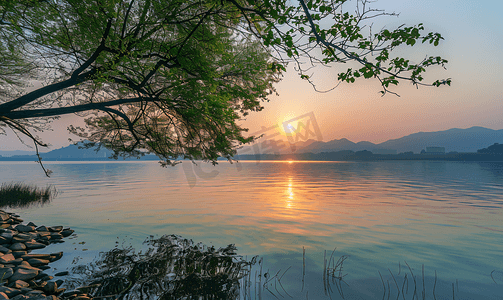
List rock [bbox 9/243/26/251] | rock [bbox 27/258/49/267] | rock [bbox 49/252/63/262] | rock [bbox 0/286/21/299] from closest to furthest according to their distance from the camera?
rock [bbox 0/286/21/299], rock [bbox 27/258/49/267], rock [bbox 49/252/63/262], rock [bbox 9/243/26/251]

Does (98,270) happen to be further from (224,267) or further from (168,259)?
(224,267)

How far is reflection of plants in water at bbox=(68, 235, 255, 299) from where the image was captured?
7.44m

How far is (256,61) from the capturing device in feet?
37.2

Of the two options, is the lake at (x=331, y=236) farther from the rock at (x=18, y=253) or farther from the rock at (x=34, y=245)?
the rock at (x=18, y=253)

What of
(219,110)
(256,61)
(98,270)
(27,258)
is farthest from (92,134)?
A: (256,61)

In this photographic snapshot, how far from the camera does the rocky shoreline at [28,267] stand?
6.45 metres

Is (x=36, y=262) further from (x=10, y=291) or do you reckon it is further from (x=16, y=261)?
A: (x=10, y=291)

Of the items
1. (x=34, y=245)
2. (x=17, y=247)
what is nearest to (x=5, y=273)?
(x=17, y=247)

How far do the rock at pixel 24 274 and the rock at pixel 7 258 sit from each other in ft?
3.44

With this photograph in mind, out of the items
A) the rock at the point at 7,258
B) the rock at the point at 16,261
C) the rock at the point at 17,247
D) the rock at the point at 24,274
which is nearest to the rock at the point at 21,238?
the rock at the point at 17,247

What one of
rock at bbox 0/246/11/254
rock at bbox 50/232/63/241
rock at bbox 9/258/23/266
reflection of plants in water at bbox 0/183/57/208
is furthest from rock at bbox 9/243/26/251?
reflection of plants in water at bbox 0/183/57/208

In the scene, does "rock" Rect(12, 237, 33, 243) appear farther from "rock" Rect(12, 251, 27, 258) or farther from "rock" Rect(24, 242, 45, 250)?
"rock" Rect(12, 251, 27, 258)

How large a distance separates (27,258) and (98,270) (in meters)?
2.81

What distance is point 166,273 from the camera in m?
8.62
